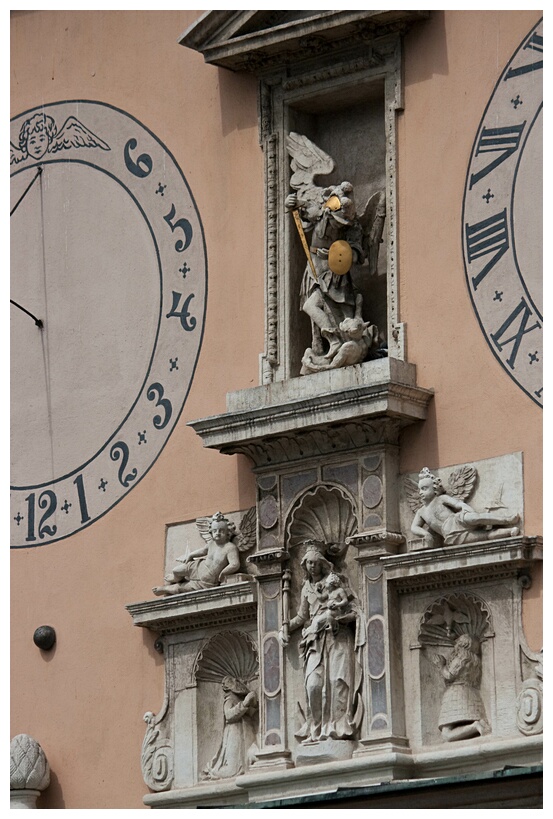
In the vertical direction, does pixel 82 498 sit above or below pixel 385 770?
above

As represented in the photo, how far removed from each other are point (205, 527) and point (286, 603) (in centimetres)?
69

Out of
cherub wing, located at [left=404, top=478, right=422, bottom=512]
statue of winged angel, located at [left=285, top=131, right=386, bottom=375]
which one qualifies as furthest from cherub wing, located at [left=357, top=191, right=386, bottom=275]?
cherub wing, located at [left=404, top=478, right=422, bottom=512]

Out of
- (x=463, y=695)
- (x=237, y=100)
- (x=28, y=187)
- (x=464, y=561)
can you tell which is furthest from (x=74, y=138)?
(x=463, y=695)

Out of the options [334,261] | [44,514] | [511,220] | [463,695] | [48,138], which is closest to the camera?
[463,695]

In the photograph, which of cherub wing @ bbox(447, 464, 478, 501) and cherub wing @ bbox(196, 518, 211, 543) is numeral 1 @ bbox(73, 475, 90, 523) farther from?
cherub wing @ bbox(447, 464, 478, 501)

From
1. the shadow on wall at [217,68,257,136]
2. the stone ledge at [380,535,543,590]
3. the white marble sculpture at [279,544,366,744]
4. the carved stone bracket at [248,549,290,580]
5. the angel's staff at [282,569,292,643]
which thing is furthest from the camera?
the shadow on wall at [217,68,257,136]

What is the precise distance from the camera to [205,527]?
42.6 feet

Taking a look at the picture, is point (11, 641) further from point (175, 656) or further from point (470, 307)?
point (470, 307)

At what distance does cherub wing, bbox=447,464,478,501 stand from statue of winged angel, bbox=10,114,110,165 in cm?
279

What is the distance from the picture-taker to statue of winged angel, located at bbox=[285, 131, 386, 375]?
41.2 ft

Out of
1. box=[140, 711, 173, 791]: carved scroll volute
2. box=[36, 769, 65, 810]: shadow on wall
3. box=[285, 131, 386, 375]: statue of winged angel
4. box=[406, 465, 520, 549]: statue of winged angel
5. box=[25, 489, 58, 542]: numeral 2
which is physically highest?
box=[285, 131, 386, 375]: statue of winged angel

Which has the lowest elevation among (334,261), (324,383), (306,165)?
(324,383)

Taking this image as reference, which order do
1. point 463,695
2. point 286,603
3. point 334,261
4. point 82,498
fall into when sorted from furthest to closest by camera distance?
point 82,498
point 334,261
point 286,603
point 463,695

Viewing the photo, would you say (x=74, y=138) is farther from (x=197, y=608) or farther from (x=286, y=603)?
(x=286, y=603)
